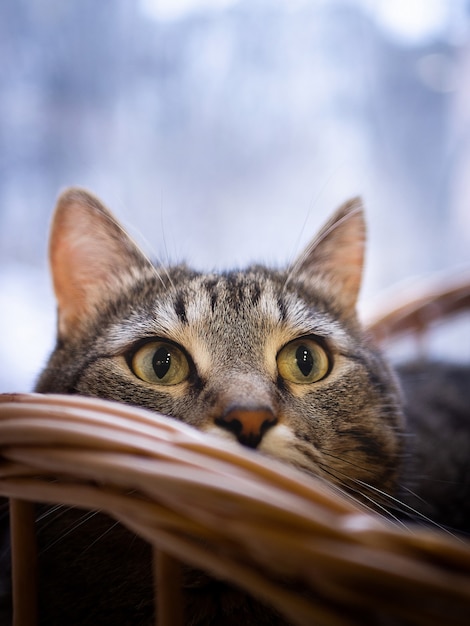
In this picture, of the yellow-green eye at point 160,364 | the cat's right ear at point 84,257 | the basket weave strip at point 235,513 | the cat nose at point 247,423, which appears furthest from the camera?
the cat's right ear at point 84,257

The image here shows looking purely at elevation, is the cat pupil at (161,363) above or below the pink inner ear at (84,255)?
below

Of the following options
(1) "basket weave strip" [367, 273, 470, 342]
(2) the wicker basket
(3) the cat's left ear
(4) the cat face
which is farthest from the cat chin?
(1) "basket weave strip" [367, 273, 470, 342]

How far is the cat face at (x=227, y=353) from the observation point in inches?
25.0

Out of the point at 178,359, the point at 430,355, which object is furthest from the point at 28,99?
the point at 430,355

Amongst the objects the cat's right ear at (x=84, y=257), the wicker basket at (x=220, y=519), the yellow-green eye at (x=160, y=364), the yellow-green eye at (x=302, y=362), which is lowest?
the wicker basket at (x=220, y=519)

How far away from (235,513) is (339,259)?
0.71 meters

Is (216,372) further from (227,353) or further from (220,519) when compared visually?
(220,519)

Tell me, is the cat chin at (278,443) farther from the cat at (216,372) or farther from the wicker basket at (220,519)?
the wicker basket at (220,519)

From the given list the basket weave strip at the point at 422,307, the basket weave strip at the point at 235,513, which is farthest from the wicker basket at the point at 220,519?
the basket weave strip at the point at 422,307

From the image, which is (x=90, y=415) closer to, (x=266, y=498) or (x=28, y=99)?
(x=266, y=498)

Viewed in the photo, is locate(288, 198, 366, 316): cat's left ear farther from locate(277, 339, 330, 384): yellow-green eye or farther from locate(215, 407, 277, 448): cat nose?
locate(215, 407, 277, 448): cat nose

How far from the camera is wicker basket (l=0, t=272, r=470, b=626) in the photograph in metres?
0.35

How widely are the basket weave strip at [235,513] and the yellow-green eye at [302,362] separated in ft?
1.00

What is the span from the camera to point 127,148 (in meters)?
1.52
